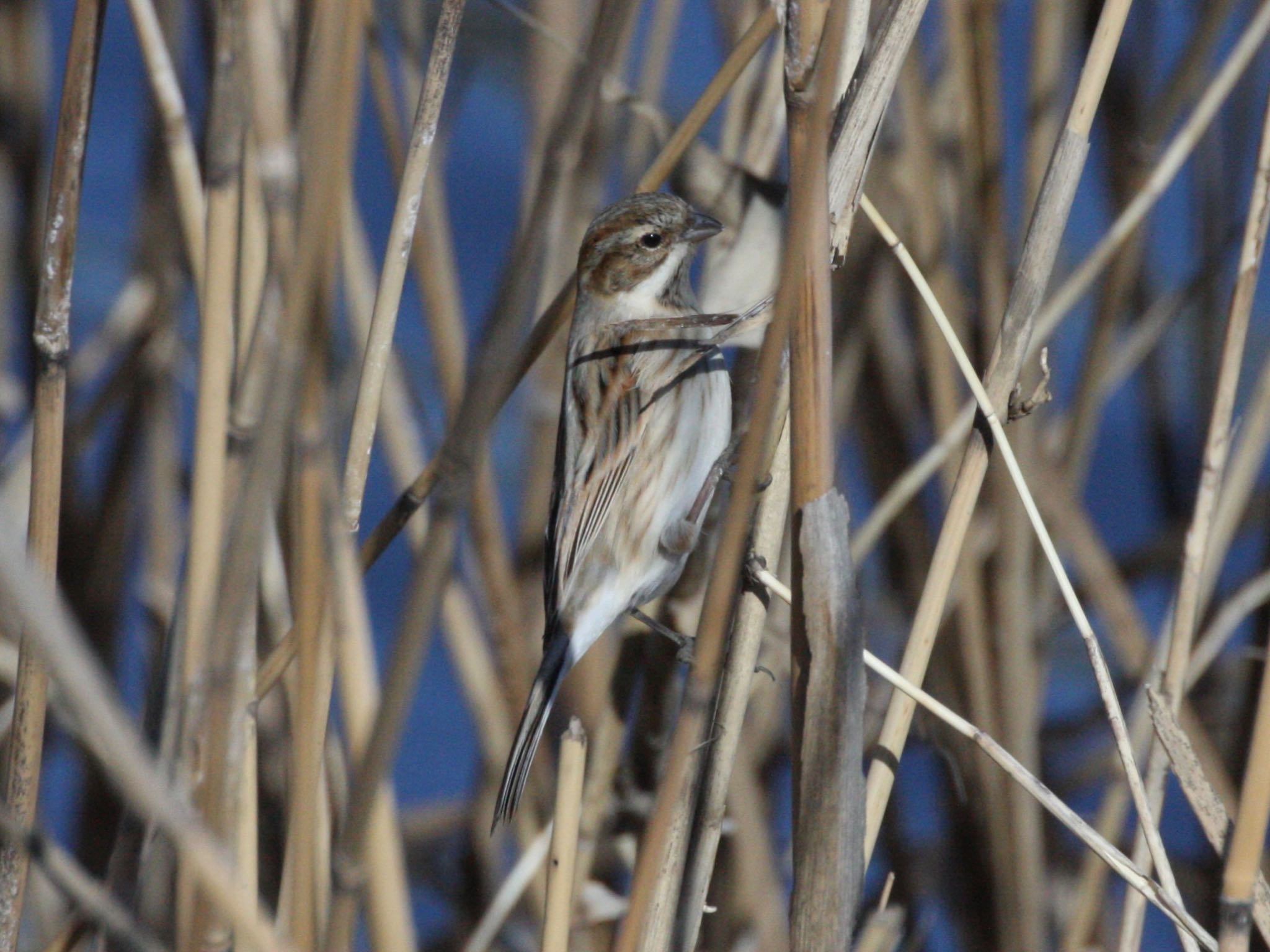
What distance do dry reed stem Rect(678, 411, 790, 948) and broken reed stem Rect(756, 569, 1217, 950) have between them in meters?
0.05

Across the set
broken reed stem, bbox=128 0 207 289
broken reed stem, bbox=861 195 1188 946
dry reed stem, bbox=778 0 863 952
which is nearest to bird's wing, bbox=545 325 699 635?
broken reed stem, bbox=861 195 1188 946

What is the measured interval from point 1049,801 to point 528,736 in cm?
80

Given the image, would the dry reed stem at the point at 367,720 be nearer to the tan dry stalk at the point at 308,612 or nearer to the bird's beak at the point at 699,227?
the tan dry stalk at the point at 308,612

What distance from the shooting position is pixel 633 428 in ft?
8.33

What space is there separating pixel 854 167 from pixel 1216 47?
1.90 meters

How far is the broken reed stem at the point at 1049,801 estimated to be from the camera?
5.45 feet

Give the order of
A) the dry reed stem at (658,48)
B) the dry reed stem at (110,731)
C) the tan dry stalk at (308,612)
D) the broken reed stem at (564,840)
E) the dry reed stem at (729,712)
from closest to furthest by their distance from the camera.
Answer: the dry reed stem at (110,731) → the tan dry stalk at (308,612) → the broken reed stem at (564,840) → the dry reed stem at (729,712) → the dry reed stem at (658,48)

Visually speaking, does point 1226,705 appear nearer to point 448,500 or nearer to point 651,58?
point 651,58

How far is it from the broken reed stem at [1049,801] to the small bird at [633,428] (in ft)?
2.05

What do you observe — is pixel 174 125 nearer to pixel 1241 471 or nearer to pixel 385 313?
pixel 385 313

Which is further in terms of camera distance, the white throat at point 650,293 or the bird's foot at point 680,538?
the white throat at point 650,293

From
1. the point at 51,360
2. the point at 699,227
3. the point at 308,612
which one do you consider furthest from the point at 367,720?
the point at 699,227

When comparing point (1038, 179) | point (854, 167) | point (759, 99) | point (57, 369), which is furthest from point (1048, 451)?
point (57, 369)

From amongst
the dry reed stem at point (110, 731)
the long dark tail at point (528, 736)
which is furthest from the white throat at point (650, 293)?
the dry reed stem at point (110, 731)
